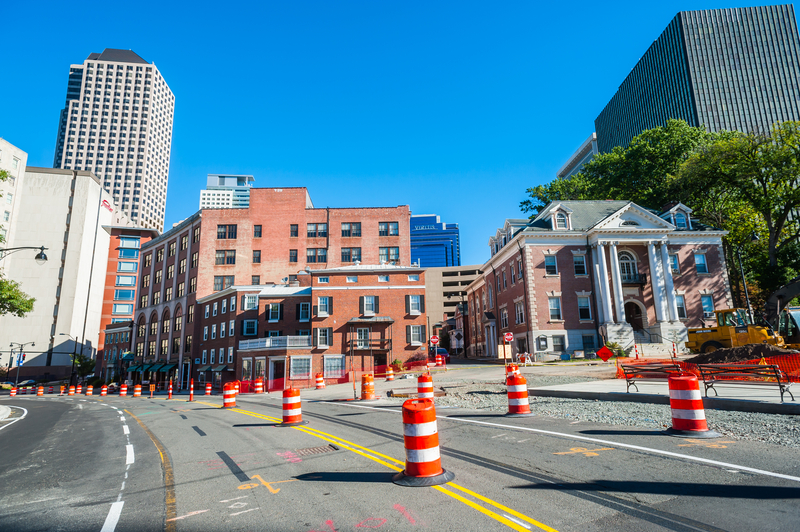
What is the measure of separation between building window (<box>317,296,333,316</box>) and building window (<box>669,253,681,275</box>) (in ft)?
104

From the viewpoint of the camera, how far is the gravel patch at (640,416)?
816 cm

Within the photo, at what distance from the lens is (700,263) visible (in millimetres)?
41562

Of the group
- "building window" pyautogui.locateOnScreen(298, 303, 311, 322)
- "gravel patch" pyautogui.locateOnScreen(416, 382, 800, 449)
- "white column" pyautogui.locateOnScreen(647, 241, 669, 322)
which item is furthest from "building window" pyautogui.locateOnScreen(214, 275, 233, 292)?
"white column" pyautogui.locateOnScreen(647, 241, 669, 322)

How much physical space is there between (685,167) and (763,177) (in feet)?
19.5

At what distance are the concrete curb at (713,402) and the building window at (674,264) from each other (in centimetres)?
3232

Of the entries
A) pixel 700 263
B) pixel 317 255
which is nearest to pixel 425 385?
pixel 700 263

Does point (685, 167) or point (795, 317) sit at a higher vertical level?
point (685, 167)

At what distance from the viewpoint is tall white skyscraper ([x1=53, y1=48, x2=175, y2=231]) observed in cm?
16188

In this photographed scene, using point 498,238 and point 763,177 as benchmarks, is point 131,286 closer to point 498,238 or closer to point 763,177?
point 498,238

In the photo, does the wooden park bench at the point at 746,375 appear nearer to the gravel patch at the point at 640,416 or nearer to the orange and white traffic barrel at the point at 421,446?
the gravel patch at the point at 640,416

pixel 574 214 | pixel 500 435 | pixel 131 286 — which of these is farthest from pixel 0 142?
pixel 500 435

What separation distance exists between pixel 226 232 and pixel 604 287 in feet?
143

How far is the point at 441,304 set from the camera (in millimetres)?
120000

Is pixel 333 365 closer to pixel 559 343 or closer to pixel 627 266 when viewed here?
pixel 559 343
